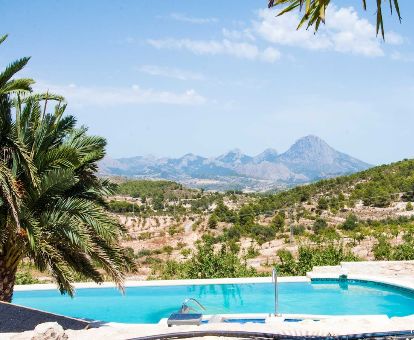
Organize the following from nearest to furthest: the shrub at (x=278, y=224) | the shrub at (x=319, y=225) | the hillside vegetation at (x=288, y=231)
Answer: the hillside vegetation at (x=288, y=231) < the shrub at (x=319, y=225) < the shrub at (x=278, y=224)

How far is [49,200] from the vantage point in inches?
314

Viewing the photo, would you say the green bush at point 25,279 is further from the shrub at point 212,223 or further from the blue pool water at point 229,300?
the shrub at point 212,223

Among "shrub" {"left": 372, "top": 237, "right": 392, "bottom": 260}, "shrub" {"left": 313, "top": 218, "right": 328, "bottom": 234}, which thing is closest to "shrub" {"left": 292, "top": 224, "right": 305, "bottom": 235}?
"shrub" {"left": 313, "top": 218, "right": 328, "bottom": 234}

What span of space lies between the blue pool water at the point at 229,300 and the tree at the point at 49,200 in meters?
4.18

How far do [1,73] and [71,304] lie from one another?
302 inches

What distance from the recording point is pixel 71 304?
44.1ft

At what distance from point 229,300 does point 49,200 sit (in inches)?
264

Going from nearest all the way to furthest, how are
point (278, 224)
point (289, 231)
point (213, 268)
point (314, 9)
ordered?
point (314, 9) < point (213, 268) < point (289, 231) < point (278, 224)

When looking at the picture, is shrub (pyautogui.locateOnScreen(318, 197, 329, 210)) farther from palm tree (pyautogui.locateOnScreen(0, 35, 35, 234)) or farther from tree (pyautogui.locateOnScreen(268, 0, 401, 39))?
tree (pyautogui.locateOnScreen(268, 0, 401, 39))

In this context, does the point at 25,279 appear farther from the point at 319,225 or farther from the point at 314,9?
the point at 319,225

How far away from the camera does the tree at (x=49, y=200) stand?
7426 millimetres

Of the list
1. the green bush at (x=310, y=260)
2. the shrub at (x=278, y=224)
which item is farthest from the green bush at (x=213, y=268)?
the shrub at (x=278, y=224)

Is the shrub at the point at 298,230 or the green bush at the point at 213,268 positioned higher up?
the shrub at the point at 298,230

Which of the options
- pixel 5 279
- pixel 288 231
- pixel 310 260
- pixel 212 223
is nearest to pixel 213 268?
pixel 310 260
